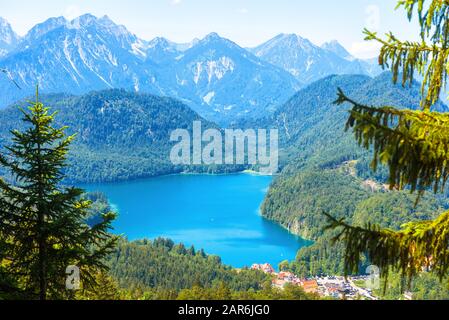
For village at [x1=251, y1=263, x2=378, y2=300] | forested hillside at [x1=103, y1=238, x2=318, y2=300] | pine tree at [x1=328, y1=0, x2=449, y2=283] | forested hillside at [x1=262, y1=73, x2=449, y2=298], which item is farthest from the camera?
forested hillside at [x1=262, y1=73, x2=449, y2=298]

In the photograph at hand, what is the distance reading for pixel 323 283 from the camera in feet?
153

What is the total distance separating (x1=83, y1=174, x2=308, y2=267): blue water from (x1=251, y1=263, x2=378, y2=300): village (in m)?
4.36

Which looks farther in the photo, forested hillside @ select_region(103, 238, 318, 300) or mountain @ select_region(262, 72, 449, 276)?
mountain @ select_region(262, 72, 449, 276)

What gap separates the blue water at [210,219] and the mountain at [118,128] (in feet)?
81.3

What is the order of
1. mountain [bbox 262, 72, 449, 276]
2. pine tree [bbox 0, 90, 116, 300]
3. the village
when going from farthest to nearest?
mountain [bbox 262, 72, 449, 276] → the village → pine tree [bbox 0, 90, 116, 300]

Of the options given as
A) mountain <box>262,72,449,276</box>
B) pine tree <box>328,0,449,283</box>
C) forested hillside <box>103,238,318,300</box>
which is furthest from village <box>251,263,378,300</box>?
pine tree <box>328,0,449,283</box>

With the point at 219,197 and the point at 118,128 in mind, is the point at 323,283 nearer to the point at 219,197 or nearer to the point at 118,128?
the point at 219,197

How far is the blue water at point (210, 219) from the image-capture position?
5741cm

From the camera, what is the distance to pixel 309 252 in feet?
184

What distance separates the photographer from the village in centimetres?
4106

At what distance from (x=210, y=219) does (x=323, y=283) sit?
26736mm

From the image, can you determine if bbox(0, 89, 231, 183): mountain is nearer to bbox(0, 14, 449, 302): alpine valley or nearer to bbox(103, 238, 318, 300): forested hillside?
bbox(0, 14, 449, 302): alpine valley

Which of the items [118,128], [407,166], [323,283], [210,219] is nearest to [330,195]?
[210,219]

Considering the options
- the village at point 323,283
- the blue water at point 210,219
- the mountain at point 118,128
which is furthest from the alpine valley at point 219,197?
the village at point 323,283
